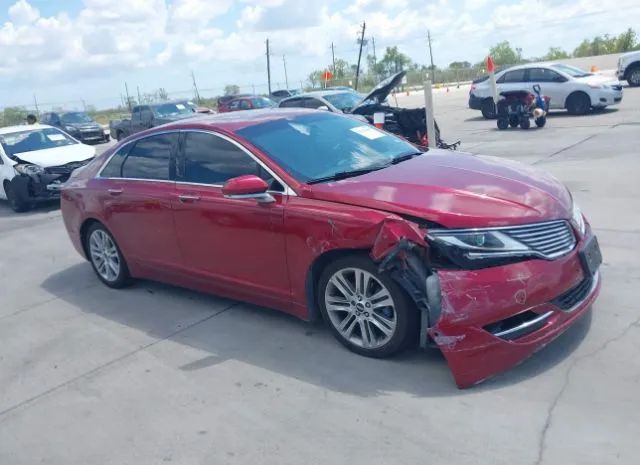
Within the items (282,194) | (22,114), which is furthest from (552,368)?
(22,114)

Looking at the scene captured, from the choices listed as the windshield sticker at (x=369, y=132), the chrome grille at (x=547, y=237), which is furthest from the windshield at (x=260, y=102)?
the chrome grille at (x=547, y=237)

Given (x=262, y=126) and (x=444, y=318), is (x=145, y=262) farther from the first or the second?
(x=444, y=318)

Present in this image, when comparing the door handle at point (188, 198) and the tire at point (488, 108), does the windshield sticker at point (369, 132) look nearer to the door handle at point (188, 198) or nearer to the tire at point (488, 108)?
the door handle at point (188, 198)

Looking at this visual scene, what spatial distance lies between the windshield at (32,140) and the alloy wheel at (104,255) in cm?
697

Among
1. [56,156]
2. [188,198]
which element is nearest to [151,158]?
[188,198]

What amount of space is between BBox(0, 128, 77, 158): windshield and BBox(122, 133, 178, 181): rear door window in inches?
300

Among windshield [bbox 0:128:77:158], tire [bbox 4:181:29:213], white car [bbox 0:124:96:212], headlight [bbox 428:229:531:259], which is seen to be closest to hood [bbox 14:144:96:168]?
white car [bbox 0:124:96:212]

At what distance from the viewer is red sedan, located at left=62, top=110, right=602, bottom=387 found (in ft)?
12.8

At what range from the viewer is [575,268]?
4117 millimetres

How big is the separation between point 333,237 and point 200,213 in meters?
1.43

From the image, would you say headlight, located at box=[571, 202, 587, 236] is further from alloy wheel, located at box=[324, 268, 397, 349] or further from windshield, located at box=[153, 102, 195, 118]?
windshield, located at box=[153, 102, 195, 118]

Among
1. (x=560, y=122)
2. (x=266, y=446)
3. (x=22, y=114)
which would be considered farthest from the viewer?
(x=22, y=114)

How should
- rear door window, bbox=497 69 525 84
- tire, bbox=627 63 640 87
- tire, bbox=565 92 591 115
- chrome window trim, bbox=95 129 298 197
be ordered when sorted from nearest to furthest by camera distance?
chrome window trim, bbox=95 129 298 197 < tire, bbox=565 92 591 115 < rear door window, bbox=497 69 525 84 < tire, bbox=627 63 640 87

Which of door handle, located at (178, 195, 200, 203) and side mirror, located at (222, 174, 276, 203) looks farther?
door handle, located at (178, 195, 200, 203)
